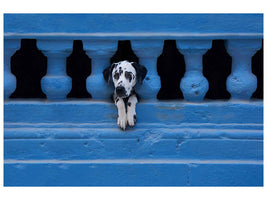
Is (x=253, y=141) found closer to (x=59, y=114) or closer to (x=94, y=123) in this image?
(x=94, y=123)

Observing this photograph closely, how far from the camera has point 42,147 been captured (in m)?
1.59

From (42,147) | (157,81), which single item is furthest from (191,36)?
(42,147)

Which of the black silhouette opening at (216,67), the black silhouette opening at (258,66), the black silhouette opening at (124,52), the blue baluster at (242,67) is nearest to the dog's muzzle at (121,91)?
the black silhouette opening at (124,52)

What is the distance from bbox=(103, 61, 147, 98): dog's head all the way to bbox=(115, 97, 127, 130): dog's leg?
0.07 metres

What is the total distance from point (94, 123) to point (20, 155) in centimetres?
41

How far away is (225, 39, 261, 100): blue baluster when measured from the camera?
1544mm

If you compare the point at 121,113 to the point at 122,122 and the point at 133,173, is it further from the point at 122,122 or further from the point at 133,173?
the point at 133,173

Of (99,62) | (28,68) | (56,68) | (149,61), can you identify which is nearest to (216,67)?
(149,61)

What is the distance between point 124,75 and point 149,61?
162 millimetres

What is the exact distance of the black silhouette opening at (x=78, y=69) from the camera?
1899 mm

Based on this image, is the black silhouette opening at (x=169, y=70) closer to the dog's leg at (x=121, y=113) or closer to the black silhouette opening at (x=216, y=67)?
the black silhouette opening at (x=216, y=67)

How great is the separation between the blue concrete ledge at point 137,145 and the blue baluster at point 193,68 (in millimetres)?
61

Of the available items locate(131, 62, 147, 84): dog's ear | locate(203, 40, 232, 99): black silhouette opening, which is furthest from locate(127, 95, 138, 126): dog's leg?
locate(203, 40, 232, 99): black silhouette opening

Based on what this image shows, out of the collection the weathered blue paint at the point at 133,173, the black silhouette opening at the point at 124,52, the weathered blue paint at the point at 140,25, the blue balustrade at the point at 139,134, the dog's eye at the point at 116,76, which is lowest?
the weathered blue paint at the point at 133,173
